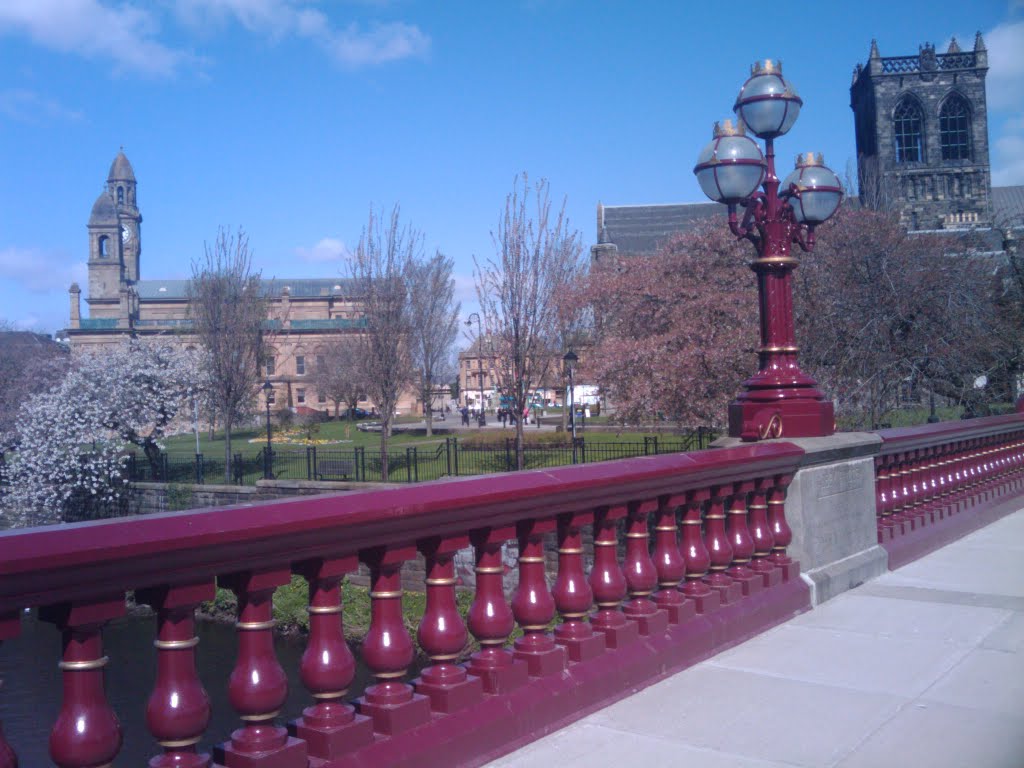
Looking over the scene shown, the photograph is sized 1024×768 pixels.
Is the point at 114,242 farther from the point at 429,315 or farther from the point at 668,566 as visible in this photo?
the point at 668,566

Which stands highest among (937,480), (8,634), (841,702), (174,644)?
(8,634)

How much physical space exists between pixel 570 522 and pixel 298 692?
1009 cm

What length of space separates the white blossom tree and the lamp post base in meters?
25.1

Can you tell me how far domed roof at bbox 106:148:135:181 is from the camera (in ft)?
397

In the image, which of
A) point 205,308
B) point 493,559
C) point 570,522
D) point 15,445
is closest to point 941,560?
point 570,522

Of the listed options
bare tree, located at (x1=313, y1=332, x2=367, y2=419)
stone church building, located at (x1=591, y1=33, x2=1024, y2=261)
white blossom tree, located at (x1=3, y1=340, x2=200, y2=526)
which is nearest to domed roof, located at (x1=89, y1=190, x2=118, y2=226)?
bare tree, located at (x1=313, y1=332, x2=367, y2=419)

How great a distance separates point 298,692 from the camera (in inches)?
512

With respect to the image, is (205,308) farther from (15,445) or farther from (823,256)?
(823,256)

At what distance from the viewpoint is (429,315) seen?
38031 mm

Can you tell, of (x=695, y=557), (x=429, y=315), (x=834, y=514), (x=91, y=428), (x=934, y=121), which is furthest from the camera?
(x=934, y=121)

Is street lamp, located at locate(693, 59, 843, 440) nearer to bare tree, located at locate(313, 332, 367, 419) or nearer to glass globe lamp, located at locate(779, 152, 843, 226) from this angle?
glass globe lamp, located at locate(779, 152, 843, 226)

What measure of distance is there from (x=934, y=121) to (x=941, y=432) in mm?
77192

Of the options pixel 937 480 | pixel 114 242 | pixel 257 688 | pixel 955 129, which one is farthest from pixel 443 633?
pixel 114 242

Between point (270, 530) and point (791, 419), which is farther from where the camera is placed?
point (791, 419)
